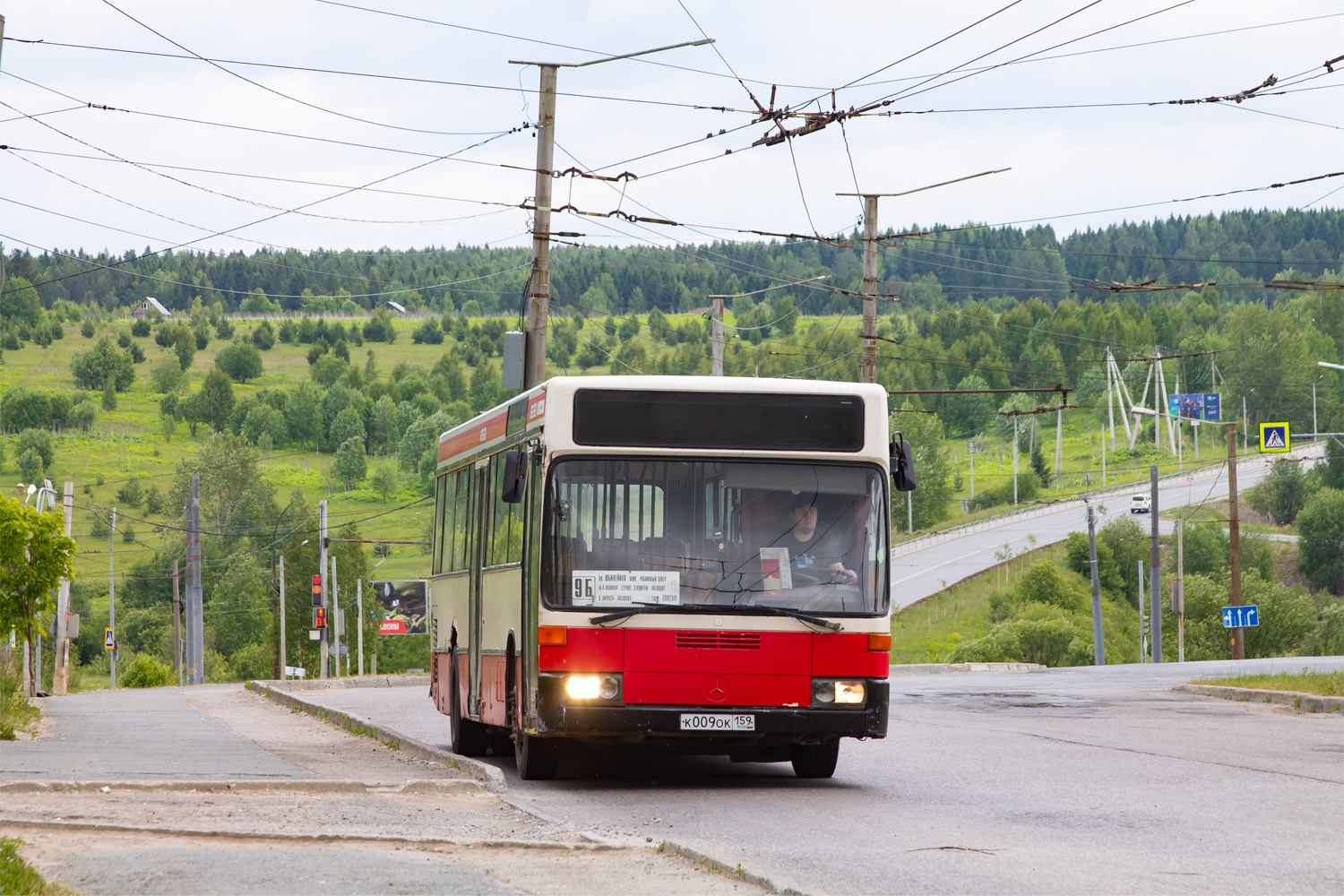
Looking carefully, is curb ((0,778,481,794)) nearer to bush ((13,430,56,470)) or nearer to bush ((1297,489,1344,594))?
bush ((1297,489,1344,594))

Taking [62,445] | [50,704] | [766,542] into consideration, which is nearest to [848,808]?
[766,542]

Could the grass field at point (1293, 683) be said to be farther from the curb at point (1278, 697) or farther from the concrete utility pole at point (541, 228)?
the concrete utility pole at point (541, 228)

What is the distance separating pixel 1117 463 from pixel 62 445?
336ft

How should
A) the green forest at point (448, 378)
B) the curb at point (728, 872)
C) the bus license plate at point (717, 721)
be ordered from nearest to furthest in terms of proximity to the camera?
1. the curb at point (728, 872)
2. the bus license plate at point (717, 721)
3. the green forest at point (448, 378)

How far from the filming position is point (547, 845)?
8297 mm

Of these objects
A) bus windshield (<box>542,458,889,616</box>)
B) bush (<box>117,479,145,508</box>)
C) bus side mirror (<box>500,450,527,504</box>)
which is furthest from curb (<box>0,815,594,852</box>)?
bush (<box>117,479,145,508</box>)

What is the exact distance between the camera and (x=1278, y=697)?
22.7 meters

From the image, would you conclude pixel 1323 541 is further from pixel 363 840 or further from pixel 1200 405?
pixel 363 840

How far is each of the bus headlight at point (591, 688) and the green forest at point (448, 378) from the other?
3378 inches

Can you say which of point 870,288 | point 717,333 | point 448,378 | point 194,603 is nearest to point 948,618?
point 194,603

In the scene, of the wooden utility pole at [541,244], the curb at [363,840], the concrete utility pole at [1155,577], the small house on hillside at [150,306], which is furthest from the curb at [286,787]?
the small house on hillside at [150,306]

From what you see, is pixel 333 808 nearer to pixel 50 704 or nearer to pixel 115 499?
pixel 50 704

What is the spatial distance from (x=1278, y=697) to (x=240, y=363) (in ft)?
567

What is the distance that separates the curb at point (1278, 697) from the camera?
69.5 ft
